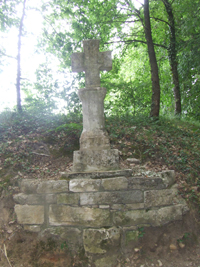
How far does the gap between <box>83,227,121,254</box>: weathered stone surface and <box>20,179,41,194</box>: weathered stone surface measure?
3.68 ft

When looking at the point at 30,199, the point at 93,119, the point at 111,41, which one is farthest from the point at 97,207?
the point at 111,41

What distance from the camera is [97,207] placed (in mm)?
3316

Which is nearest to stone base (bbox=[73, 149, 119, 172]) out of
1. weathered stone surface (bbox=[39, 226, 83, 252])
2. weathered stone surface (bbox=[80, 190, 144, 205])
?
weathered stone surface (bbox=[80, 190, 144, 205])

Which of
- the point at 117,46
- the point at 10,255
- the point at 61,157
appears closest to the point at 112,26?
the point at 117,46

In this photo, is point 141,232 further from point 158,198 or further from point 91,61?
point 91,61

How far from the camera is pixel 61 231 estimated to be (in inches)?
129

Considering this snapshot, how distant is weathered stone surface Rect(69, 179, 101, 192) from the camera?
11.0ft

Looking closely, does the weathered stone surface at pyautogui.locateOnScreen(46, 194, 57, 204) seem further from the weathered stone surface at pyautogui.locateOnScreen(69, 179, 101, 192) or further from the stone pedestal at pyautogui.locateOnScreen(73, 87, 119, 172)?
the stone pedestal at pyautogui.locateOnScreen(73, 87, 119, 172)

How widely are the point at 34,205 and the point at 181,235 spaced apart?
248 centimetres

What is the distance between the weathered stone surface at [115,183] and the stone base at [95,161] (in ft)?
1.42

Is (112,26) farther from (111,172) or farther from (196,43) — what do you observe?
(111,172)

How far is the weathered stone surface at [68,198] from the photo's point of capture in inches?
132

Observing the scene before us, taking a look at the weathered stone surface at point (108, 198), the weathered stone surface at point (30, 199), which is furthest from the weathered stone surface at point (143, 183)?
the weathered stone surface at point (30, 199)

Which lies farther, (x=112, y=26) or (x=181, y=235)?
(x=112, y=26)
